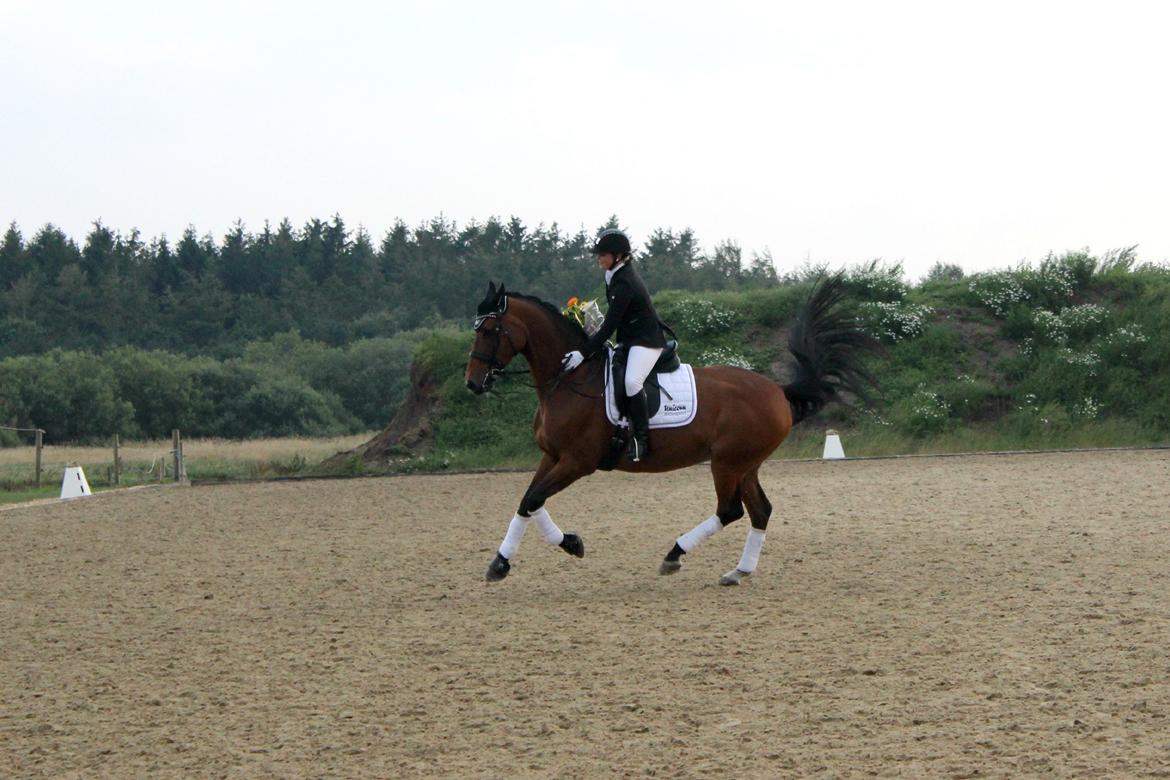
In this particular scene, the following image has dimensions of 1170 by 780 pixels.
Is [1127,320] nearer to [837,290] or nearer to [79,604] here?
[837,290]

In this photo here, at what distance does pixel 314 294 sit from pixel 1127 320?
5677cm

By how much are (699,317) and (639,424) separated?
19945 millimetres

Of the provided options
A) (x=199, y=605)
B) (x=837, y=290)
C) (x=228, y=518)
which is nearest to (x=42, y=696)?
(x=199, y=605)

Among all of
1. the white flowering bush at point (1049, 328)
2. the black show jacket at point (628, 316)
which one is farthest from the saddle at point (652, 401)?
the white flowering bush at point (1049, 328)

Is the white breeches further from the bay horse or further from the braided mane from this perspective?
the braided mane

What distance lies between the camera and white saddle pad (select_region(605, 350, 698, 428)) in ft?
32.8

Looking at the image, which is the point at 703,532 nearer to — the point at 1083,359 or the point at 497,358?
the point at 497,358

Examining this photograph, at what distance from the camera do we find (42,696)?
23.0ft

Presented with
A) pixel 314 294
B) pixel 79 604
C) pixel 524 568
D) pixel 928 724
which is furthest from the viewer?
pixel 314 294

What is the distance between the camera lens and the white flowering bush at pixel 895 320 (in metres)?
28.4

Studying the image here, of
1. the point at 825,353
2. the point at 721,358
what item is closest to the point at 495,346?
the point at 825,353

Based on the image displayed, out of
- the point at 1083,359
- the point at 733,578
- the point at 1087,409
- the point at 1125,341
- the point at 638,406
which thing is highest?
the point at 1125,341

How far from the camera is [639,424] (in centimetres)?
992

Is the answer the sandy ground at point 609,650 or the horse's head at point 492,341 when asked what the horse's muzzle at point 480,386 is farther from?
the sandy ground at point 609,650
